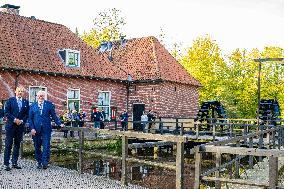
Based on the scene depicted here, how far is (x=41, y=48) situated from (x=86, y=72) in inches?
115

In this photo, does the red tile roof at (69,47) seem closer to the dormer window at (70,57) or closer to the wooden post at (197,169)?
the dormer window at (70,57)

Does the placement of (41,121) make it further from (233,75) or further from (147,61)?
(233,75)

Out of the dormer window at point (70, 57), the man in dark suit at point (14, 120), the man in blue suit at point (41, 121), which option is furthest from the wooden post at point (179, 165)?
the dormer window at point (70, 57)

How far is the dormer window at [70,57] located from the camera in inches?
887

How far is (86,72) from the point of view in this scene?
23.0m

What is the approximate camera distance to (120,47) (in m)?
29.8

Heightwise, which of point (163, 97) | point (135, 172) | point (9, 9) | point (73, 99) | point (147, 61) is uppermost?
point (9, 9)

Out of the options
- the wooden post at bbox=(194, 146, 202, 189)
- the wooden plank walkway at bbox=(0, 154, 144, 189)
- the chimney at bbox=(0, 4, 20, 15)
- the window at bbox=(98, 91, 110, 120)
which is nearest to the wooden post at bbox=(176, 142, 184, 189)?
the wooden post at bbox=(194, 146, 202, 189)

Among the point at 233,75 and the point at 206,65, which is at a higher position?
the point at 206,65

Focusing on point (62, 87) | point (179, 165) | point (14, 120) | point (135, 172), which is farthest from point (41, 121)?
point (62, 87)

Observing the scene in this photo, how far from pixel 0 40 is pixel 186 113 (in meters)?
13.8

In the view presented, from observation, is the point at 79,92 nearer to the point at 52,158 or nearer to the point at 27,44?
the point at 27,44

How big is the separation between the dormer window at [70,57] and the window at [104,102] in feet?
8.02

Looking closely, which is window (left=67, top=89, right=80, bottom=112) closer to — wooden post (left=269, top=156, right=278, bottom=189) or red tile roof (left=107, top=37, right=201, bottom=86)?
red tile roof (left=107, top=37, right=201, bottom=86)
